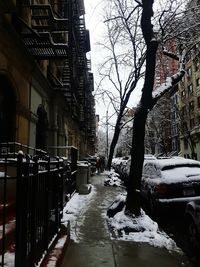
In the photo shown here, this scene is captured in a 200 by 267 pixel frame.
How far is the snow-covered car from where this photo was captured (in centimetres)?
902

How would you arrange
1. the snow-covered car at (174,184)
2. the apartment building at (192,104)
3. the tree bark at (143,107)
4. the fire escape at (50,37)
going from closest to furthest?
the tree bark at (143,107) → the snow-covered car at (174,184) → the fire escape at (50,37) → the apartment building at (192,104)

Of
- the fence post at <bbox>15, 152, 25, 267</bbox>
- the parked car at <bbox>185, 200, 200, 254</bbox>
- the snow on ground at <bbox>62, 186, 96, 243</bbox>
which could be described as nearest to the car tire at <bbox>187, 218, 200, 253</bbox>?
the parked car at <bbox>185, 200, 200, 254</bbox>

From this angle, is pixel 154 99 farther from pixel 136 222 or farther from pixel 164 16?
pixel 164 16

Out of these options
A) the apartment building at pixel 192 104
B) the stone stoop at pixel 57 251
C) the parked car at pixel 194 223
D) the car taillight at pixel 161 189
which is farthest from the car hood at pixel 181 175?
the apartment building at pixel 192 104

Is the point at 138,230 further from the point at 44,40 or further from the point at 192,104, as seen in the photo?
the point at 192,104

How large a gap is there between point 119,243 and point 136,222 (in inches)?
47.4

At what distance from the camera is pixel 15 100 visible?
40.1 ft

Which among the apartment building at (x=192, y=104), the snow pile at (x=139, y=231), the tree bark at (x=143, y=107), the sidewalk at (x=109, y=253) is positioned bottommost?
the sidewalk at (x=109, y=253)

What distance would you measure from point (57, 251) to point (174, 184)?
15.4ft

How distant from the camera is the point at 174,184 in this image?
30.2 feet

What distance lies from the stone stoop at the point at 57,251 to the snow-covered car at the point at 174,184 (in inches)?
133

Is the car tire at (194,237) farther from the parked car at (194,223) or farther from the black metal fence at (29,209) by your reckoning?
the black metal fence at (29,209)

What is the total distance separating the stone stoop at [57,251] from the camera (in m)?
4.71

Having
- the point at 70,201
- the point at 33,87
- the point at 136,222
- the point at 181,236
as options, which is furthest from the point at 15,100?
the point at 181,236
